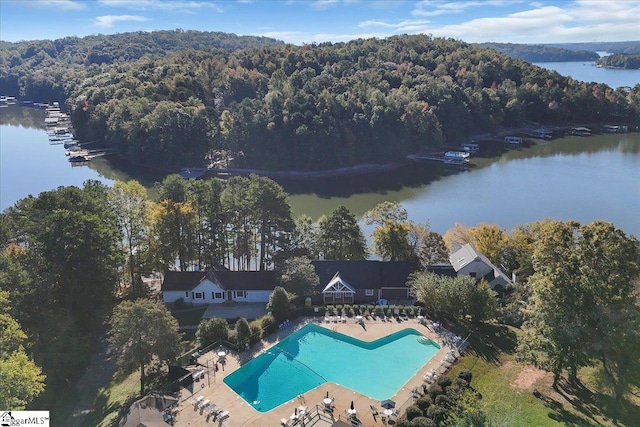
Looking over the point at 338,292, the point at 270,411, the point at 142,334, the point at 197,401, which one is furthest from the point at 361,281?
the point at 142,334

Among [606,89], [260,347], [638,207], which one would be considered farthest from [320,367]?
[606,89]

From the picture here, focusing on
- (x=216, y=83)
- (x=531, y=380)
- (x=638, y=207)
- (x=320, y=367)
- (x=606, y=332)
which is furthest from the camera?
(x=216, y=83)

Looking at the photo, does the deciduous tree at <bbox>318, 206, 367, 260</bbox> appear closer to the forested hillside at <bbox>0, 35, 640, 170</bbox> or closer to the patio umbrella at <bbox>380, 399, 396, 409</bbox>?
the patio umbrella at <bbox>380, 399, 396, 409</bbox>

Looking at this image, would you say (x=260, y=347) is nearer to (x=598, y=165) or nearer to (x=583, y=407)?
(x=583, y=407)

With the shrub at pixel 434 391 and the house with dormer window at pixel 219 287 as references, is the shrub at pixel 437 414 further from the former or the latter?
the house with dormer window at pixel 219 287

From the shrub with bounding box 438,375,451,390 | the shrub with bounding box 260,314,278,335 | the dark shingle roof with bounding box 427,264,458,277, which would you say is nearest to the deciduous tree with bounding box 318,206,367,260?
the dark shingle roof with bounding box 427,264,458,277

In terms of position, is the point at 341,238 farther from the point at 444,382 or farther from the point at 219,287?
the point at 444,382
